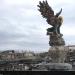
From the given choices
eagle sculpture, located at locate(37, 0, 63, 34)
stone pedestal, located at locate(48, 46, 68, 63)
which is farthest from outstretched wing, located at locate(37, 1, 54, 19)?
stone pedestal, located at locate(48, 46, 68, 63)

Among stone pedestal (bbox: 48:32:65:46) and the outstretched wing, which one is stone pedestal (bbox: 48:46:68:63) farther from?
the outstretched wing

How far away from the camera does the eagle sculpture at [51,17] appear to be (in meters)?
39.3

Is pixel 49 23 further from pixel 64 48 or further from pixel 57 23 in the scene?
pixel 64 48

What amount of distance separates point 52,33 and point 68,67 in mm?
5085

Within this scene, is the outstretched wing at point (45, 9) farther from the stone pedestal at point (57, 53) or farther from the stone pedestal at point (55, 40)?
the stone pedestal at point (57, 53)

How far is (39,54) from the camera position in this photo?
409ft

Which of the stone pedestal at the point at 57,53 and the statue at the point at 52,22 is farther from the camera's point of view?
the statue at the point at 52,22

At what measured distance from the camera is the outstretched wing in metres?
39.9

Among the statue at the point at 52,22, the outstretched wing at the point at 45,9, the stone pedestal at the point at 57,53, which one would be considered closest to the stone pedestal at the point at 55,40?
the statue at the point at 52,22

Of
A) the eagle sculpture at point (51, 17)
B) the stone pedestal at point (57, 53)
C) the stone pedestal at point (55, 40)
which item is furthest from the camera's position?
the eagle sculpture at point (51, 17)


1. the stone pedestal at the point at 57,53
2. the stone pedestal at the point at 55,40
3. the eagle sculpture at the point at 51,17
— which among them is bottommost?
the stone pedestal at the point at 57,53

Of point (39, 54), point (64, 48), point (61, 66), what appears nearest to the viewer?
point (61, 66)

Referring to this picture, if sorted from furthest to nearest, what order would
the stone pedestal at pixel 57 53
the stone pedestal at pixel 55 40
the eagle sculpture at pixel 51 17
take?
the eagle sculpture at pixel 51 17, the stone pedestal at pixel 55 40, the stone pedestal at pixel 57 53

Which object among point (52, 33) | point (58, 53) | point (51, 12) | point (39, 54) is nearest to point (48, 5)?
point (51, 12)
